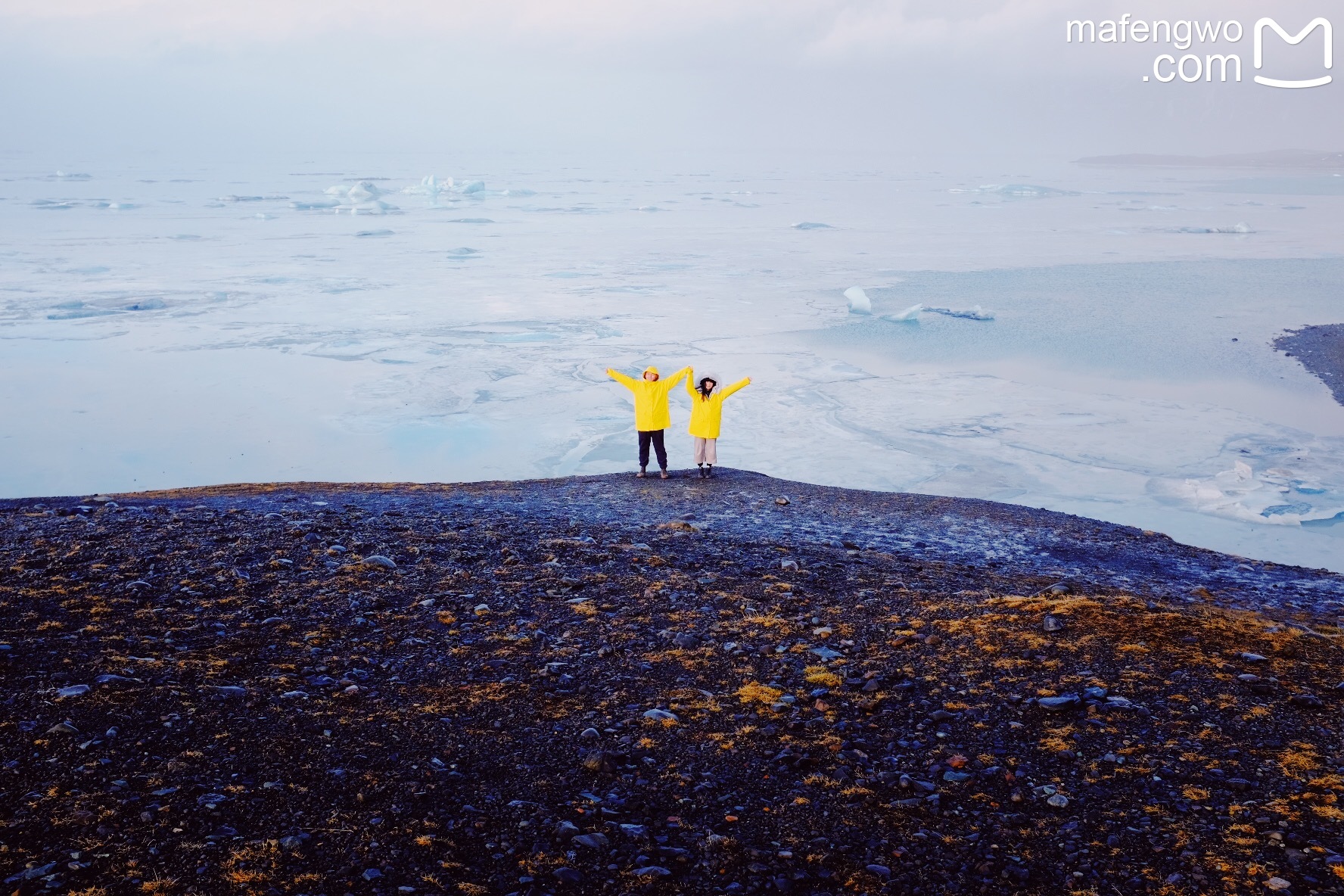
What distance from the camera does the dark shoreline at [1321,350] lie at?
18.8 m

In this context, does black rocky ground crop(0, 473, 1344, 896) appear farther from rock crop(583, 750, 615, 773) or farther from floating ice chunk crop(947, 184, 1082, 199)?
floating ice chunk crop(947, 184, 1082, 199)

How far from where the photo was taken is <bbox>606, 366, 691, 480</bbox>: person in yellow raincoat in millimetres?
10945

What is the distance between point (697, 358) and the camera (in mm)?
19891

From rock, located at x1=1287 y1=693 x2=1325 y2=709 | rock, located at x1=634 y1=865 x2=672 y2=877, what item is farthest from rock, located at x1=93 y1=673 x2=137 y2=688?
rock, located at x1=1287 y1=693 x2=1325 y2=709

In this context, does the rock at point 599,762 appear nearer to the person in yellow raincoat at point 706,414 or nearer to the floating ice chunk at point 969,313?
the person in yellow raincoat at point 706,414

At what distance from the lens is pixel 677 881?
3.79 meters

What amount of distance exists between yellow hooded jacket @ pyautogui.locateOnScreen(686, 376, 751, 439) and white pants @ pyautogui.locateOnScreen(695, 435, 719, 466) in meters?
0.07

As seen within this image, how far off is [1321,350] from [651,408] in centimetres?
1700

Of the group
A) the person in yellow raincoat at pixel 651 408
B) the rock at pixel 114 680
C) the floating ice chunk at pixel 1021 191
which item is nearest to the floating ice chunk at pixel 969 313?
→ the person in yellow raincoat at pixel 651 408

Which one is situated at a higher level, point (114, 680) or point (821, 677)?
point (114, 680)

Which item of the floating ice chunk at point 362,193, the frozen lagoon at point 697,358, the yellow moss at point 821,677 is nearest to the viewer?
the yellow moss at point 821,677

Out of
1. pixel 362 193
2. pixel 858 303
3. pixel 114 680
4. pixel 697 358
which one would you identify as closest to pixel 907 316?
pixel 858 303

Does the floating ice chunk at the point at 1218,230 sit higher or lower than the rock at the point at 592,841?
higher

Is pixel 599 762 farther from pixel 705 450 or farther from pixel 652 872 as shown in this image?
pixel 705 450
